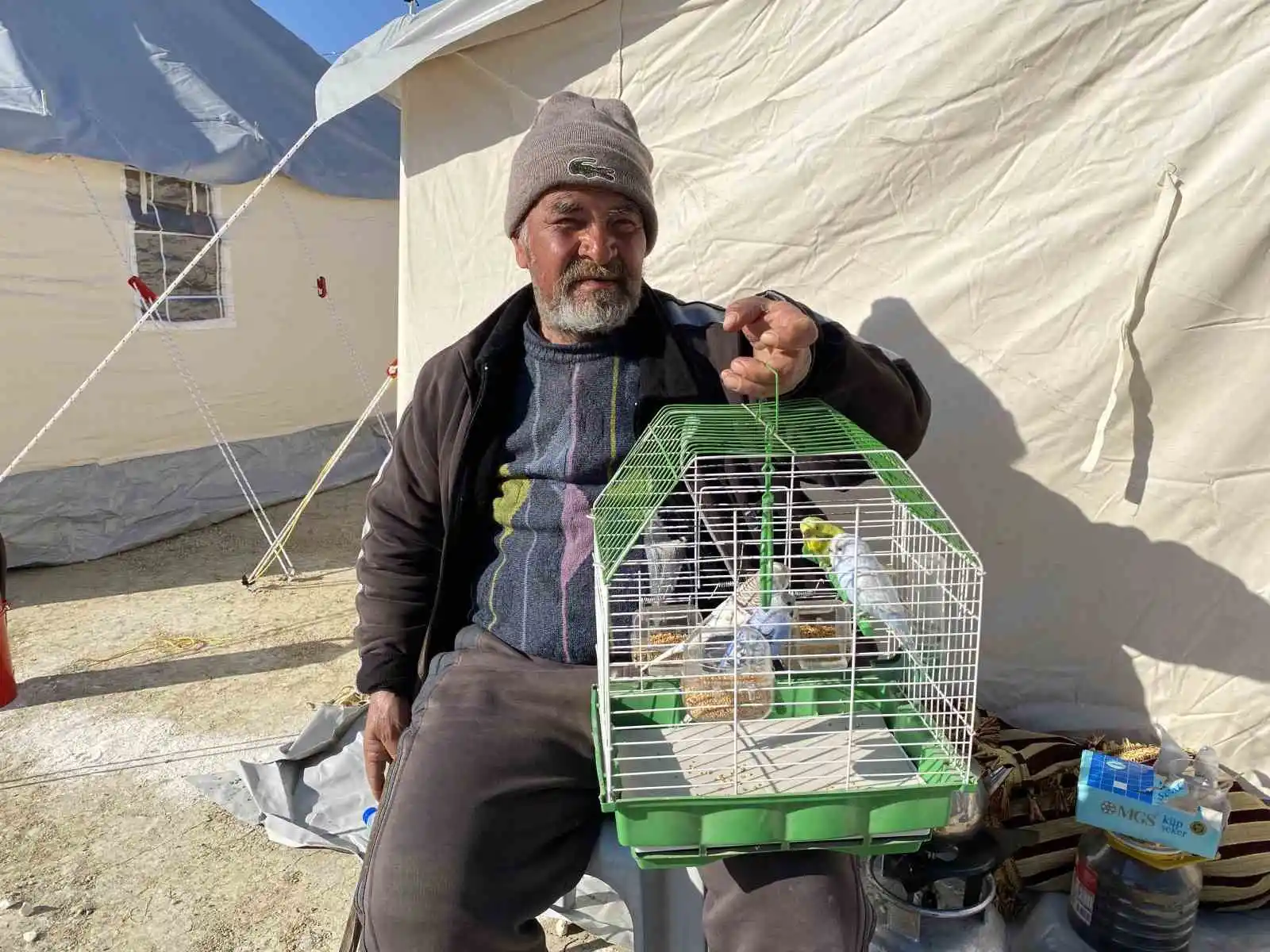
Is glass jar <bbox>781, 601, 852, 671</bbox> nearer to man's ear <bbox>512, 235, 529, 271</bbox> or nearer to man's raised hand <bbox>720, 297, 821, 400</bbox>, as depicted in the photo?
man's raised hand <bbox>720, 297, 821, 400</bbox>

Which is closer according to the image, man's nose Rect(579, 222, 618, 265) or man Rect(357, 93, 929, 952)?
man Rect(357, 93, 929, 952)

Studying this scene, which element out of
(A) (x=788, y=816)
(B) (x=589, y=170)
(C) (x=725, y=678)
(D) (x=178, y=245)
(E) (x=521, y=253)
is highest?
(D) (x=178, y=245)

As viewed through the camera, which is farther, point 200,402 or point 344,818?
point 200,402

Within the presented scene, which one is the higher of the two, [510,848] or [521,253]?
[521,253]

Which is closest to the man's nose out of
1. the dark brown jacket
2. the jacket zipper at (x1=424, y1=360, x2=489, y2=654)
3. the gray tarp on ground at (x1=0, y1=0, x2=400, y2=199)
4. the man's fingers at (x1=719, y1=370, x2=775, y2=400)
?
the dark brown jacket

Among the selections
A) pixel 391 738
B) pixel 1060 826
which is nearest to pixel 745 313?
pixel 391 738

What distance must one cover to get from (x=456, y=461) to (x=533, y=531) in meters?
0.20

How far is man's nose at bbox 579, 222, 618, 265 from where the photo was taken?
162 cm

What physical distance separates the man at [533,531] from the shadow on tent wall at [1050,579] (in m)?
0.45

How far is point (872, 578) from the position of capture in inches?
46.8

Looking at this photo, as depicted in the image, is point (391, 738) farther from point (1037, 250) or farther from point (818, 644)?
point (1037, 250)

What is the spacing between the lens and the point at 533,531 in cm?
160

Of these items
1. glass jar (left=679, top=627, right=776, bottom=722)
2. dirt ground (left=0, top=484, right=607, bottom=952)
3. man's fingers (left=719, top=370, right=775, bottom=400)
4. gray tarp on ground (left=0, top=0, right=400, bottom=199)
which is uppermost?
gray tarp on ground (left=0, top=0, right=400, bottom=199)

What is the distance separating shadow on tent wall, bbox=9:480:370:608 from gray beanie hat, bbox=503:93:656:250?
249cm
